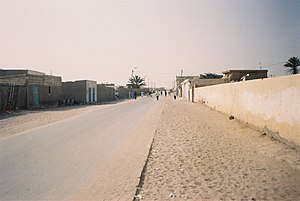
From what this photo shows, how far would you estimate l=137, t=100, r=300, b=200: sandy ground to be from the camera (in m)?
5.34

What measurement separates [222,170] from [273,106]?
4.89 meters

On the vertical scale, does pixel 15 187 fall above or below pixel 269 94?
below

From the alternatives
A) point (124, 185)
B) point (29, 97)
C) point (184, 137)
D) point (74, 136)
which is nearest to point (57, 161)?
point (124, 185)

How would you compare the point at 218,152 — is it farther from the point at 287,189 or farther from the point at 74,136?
the point at 74,136

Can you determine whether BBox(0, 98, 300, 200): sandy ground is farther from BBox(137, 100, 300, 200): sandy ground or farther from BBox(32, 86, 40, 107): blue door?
BBox(32, 86, 40, 107): blue door

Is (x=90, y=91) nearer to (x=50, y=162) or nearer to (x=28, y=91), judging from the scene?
(x=28, y=91)

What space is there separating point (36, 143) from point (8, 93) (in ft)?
58.4

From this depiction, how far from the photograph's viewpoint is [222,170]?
692cm

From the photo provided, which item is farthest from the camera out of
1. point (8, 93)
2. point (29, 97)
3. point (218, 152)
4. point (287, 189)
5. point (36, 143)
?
point (29, 97)

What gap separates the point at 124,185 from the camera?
5.83m

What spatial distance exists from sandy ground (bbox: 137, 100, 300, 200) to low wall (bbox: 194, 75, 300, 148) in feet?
1.53

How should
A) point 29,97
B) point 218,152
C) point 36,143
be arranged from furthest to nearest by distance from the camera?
point 29,97 → point 36,143 → point 218,152

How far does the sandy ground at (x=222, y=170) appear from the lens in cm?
534

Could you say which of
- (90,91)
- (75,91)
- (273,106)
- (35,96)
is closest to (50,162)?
(273,106)
